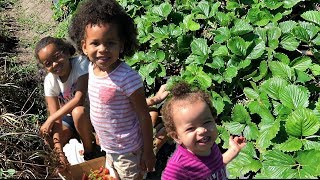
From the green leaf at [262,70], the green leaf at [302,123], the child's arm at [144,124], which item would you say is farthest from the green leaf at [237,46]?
the child's arm at [144,124]

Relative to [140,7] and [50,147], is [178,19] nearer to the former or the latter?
[140,7]

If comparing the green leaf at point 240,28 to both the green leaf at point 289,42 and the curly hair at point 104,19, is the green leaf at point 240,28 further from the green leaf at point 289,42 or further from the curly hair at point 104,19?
the curly hair at point 104,19

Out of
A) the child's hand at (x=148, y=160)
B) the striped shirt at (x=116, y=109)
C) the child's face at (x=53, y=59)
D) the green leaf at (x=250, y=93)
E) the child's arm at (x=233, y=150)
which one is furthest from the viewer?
the child's face at (x=53, y=59)

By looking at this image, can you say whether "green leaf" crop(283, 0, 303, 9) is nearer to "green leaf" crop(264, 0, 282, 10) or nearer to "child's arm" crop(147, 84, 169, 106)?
"green leaf" crop(264, 0, 282, 10)

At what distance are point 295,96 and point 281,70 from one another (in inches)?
12.0

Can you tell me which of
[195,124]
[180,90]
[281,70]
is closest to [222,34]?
[281,70]

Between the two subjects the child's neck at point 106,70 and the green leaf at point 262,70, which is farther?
the green leaf at point 262,70

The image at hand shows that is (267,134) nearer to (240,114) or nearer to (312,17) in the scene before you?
(240,114)

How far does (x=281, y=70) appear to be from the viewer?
9.52ft

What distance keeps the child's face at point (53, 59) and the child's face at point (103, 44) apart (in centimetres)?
59

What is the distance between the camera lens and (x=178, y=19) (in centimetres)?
368

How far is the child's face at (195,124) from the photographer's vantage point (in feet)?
6.49

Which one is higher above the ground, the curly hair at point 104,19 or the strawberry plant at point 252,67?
the curly hair at point 104,19

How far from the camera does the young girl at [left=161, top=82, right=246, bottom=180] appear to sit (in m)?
1.98
